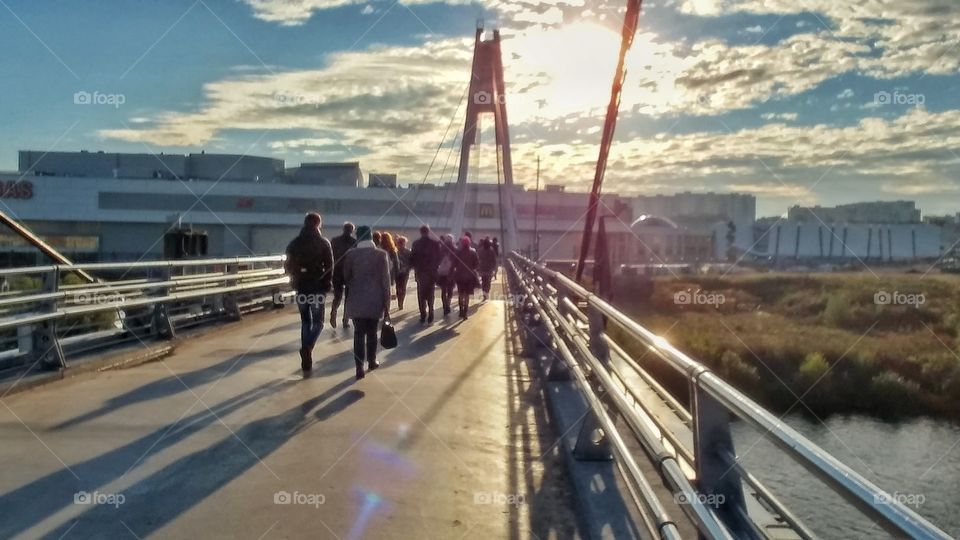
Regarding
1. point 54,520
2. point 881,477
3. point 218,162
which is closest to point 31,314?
point 54,520

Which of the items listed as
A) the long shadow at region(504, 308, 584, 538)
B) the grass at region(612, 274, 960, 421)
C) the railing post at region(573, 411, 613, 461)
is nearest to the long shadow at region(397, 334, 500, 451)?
the long shadow at region(504, 308, 584, 538)

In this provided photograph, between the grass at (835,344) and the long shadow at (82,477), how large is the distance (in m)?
10.4

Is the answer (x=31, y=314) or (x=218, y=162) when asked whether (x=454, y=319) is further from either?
(x=218, y=162)

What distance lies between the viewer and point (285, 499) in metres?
5.73

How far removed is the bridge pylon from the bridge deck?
110ft

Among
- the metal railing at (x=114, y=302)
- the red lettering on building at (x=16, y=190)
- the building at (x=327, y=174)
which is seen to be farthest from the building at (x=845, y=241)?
the red lettering on building at (x=16, y=190)

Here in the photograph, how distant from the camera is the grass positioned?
17031 millimetres

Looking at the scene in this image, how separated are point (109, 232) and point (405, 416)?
203 ft

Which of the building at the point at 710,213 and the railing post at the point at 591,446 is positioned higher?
the building at the point at 710,213

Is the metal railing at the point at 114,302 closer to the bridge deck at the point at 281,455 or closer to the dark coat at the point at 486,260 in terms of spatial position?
the bridge deck at the point at 281,455

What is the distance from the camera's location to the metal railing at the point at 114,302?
10227mm

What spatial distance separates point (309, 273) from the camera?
36.2 ft

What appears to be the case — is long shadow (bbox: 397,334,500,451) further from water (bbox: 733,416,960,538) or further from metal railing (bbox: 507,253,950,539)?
water (bbox: 733,416,960,538)

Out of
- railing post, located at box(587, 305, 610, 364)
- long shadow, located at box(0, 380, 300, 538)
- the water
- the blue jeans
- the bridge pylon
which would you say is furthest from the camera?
the bridge pylon
